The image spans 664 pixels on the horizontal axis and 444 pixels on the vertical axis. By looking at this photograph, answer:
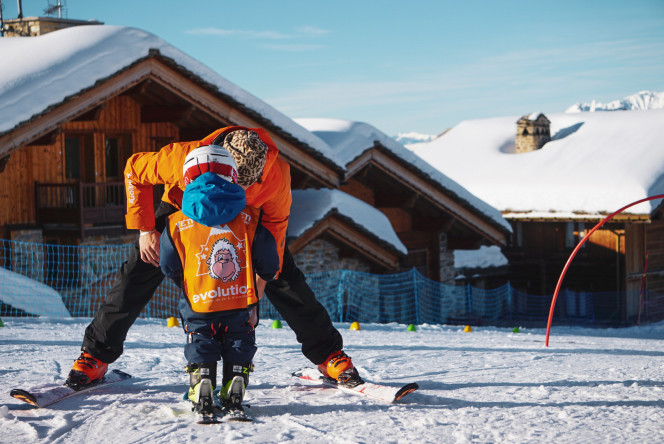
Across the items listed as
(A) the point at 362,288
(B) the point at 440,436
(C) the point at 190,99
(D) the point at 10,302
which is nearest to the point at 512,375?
(B) the point at 440,436

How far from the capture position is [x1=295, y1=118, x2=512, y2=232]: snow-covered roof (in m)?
16.3

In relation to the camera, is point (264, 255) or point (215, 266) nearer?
point (215, 266)

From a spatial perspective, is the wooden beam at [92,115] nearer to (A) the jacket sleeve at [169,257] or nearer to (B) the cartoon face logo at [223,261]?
(A) the jacket sleeve at [169,257]

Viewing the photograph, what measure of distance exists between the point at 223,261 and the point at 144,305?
2.79ft

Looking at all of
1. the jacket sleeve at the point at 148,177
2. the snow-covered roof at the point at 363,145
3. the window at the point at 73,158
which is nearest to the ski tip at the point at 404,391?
the jacket sleeve at the point at 148,177

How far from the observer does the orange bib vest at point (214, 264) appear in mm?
3686

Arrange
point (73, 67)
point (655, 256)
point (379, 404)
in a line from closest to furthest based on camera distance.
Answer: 1. point (379, 404)
2. point (73, 67)
3. point (655, 256)

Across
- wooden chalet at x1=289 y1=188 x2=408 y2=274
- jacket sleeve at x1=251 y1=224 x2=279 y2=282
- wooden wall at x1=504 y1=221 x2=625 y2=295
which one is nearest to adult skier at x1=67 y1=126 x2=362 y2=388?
jacket sleeve at x1=251 y1=224 x2=279 y2=282

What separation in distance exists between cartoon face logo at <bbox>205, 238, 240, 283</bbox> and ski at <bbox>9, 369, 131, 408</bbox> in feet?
3.89

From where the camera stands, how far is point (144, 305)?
14.1ft

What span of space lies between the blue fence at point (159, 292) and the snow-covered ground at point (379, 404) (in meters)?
4.95

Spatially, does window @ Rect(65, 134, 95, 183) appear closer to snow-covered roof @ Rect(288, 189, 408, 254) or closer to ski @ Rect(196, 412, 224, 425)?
snow-covered roof @ Rect(288, 189, 408, 254)

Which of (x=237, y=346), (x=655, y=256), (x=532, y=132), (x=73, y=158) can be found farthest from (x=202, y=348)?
(x=532, y=132)

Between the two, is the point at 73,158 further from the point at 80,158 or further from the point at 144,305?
the point at 144,305
